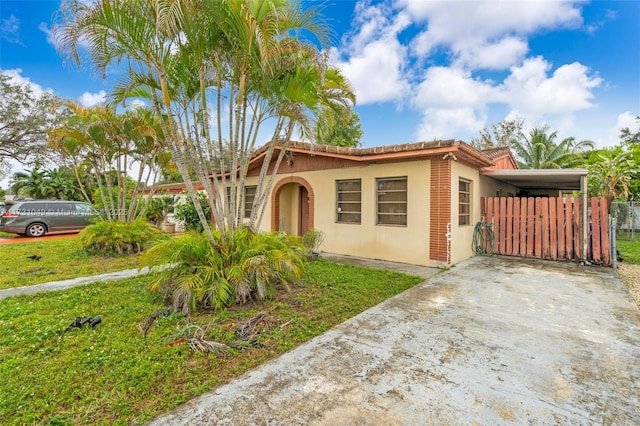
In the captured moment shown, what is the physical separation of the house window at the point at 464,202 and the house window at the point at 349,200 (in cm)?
281

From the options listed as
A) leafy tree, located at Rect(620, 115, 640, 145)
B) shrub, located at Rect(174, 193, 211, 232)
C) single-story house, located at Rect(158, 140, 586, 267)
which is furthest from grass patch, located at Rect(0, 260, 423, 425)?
leafy tree, located at Rect(620, 115, 640, 145)

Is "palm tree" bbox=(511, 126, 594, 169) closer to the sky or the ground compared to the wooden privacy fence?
closer to the sky

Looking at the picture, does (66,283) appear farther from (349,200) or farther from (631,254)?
(631,254)

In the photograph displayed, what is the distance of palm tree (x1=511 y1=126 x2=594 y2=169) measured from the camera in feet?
62.0

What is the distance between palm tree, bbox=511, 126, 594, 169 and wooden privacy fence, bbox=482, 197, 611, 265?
516 inches

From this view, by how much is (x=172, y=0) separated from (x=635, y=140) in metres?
37.5

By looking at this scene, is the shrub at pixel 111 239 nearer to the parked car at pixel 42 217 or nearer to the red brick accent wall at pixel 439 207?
the parked car at pixel 42 217

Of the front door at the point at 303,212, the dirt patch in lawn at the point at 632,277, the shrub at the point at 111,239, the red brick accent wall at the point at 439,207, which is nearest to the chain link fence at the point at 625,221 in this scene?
the dirt patch in lawn at the point at 632,277

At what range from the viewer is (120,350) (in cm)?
314

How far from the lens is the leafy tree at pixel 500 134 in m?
27.5

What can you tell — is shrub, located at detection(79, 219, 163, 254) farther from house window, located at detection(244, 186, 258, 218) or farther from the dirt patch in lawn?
the dirt patch in lawn

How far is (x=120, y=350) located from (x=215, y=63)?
4.31 meters

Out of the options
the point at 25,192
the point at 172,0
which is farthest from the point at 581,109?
the point at 25,192

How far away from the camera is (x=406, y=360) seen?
3008 millimetres
